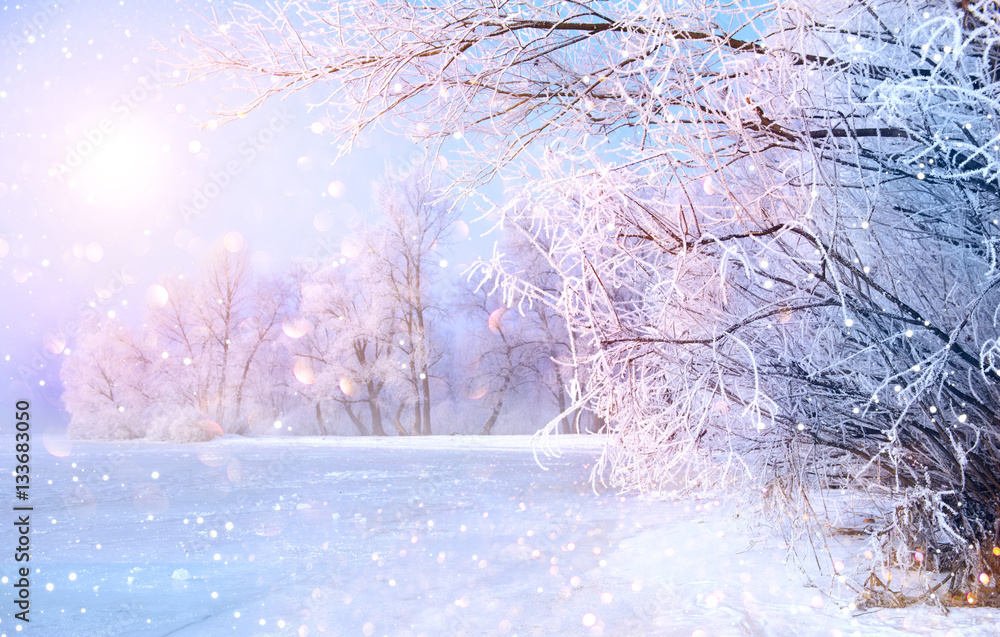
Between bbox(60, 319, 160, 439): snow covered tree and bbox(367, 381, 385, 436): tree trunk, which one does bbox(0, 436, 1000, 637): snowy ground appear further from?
bbox(60, 319, 160, 439): snow covered tree

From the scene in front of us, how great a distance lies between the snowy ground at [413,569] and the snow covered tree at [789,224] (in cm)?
77

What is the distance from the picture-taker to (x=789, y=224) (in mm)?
A: 2420

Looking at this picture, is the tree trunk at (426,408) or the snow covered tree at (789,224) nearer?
the snow covered tree at (789,224)

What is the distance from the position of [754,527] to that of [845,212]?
2960mm

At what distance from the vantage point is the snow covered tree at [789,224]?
275cm

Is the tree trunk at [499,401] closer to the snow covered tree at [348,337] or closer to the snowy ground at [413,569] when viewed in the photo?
the snow covered tree at [348,337]

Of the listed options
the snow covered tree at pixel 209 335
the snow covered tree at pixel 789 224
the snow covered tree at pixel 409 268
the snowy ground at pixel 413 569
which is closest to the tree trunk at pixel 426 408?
the snow covered tree at pixel 409 268

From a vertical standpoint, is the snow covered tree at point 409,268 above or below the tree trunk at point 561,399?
above

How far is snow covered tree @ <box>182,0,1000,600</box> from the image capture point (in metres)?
2.75

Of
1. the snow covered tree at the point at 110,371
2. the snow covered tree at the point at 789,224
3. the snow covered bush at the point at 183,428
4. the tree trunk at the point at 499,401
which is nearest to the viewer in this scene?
the snow covered tree at the point at 789,224

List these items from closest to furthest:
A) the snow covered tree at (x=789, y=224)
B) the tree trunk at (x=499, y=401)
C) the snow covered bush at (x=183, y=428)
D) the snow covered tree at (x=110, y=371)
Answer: the snow covered tree at (x=789, y=224) < the snow covered bush at (x=183, y=428) < the tree trunk at (x=499, y=401) < the snow covered tree at (x=110, y=371)

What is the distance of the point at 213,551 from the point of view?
4.77 m

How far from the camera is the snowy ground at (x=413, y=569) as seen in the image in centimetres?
318

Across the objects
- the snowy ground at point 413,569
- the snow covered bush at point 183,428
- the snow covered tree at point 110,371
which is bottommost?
the snowy ground at point 413,569
